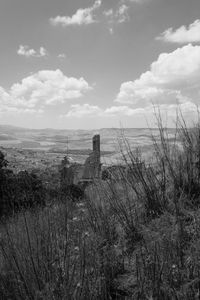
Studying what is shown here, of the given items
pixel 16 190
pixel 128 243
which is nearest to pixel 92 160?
pixel 16 190

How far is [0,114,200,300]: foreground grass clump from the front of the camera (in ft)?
7.88

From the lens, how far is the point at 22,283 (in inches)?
96.8

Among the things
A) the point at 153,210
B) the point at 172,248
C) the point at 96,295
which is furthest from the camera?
the point at 153,210

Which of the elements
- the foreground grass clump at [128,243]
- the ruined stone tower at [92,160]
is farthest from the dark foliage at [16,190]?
the foreground grass clump at [128,243]

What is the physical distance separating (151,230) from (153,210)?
0.51 meters

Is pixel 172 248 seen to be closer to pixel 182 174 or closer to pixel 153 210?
pixel 153 210

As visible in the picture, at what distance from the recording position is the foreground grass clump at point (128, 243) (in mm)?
2402

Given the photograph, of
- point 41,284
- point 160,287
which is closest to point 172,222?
point 160,287

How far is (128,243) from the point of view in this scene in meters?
3.69

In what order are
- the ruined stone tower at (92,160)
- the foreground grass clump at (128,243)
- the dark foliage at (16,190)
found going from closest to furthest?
the foreground grass clump at (128,243) → the dark foliage at (16,190) → the ruined stone tower at (92,160)

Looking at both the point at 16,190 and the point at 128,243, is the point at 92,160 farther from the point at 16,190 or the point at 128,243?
the point at 128,243

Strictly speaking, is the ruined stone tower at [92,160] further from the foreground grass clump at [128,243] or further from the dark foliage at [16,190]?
the foreground grass clump at [128,243]

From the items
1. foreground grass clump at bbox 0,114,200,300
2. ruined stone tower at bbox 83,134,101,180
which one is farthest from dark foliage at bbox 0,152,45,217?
foreground grass clump at bbox 0,114,200,300

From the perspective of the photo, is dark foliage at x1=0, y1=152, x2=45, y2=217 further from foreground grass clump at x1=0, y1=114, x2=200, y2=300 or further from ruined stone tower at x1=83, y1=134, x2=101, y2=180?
foreground grass clump at x1=0, y1=114, x2=200, y2=300
